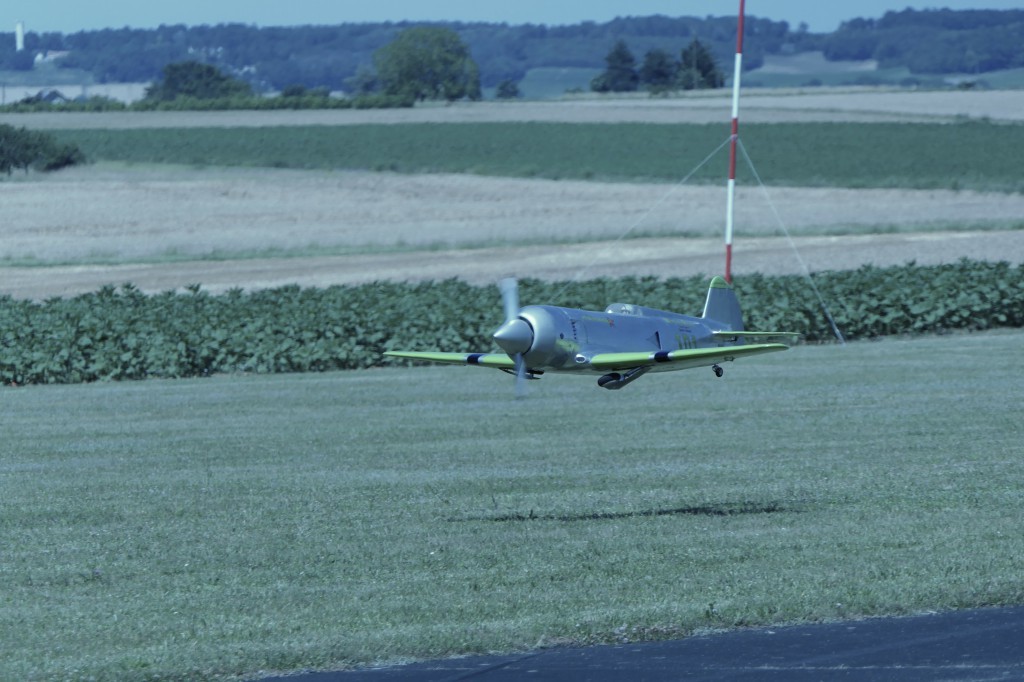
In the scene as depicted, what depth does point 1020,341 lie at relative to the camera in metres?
33.0

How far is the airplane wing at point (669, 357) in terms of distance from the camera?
779 centimetres

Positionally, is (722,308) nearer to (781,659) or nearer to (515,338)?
(515,338)

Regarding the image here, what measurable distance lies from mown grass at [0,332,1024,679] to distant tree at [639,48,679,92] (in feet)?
382

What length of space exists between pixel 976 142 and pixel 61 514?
7477 centimetres

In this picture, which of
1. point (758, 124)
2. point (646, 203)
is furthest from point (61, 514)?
point (758, 124)

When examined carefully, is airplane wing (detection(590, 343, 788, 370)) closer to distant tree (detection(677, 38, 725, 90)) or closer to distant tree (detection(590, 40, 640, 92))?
distant tree (detection(677, 38, 725, 90))

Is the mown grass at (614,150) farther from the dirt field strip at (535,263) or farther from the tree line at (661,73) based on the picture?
the tree line at (661,73)

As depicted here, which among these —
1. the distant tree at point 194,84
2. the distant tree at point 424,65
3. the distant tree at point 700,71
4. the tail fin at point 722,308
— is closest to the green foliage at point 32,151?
the distant tree at point 194,84

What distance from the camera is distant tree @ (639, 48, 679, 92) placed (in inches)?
5566

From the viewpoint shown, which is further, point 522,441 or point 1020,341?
point 1020,341

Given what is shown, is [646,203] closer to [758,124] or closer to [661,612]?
[758,124]

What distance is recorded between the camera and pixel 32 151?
6197cm

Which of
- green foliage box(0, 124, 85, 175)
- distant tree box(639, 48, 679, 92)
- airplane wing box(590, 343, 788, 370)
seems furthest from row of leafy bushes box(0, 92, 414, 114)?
airplane wing box(590, 343, 788, 370)

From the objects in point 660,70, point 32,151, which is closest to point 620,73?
point 660,70
